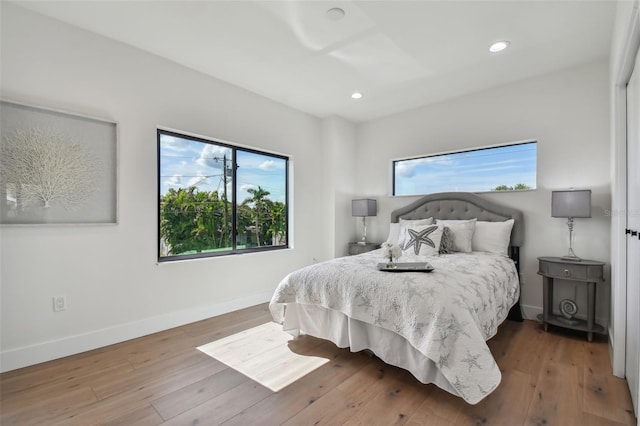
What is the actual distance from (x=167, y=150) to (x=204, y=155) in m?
0.41

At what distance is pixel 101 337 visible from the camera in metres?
2.62

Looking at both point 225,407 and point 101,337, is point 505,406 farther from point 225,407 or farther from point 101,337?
point 101,337

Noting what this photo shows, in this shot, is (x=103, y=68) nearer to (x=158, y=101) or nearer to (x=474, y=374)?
(x=158, y=101)

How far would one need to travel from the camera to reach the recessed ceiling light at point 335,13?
7.43ft

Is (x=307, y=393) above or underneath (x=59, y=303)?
underneath

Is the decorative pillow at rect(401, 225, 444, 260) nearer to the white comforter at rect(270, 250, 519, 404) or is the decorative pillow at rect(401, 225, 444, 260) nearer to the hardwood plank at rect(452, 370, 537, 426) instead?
the white comforter at rect(270, 250, 519, 404)

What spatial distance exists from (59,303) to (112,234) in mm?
645

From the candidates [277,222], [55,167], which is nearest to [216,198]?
[277,222]

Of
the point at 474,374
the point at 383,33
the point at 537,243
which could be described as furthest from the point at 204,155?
the point at 537,243

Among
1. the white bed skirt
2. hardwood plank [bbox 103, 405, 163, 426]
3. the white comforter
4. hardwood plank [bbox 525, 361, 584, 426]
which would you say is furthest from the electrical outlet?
hardwood plank [bbox 525, 361, 584, 426]

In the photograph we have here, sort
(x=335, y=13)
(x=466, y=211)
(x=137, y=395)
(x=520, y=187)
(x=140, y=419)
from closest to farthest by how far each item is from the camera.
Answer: (x=140, y=419)
(x=137, y=395)
(x=335, y=13)
(x=520, y=187)
(x=466, y=211)

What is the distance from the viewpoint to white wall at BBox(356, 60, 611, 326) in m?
3.00

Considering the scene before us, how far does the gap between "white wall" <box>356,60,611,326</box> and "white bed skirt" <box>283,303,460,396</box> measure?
2.15 m

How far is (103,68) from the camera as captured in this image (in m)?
2.66
